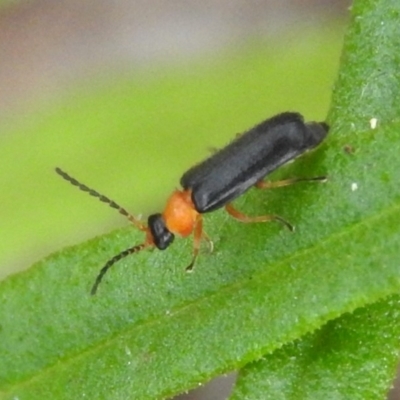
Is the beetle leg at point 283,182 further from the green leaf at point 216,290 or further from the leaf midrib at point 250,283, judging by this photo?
the leaf midrib at point 250,283

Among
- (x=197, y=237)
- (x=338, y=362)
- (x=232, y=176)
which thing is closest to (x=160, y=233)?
(x=197, y=237)

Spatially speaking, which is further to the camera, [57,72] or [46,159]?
[57,72]

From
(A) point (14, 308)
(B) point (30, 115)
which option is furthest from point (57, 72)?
(A) point (14, 308)

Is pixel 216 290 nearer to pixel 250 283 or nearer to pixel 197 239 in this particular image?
pixel 250 283

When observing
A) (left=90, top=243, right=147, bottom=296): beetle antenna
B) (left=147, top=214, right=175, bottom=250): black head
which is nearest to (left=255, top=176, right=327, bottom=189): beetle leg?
(left=147, top=214, right=175, bottom=250): black head

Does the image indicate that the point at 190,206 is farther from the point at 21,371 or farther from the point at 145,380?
the point at 21,371

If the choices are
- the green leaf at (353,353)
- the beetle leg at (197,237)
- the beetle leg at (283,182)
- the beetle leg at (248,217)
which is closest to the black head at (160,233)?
the beetle leg at (197,237)
